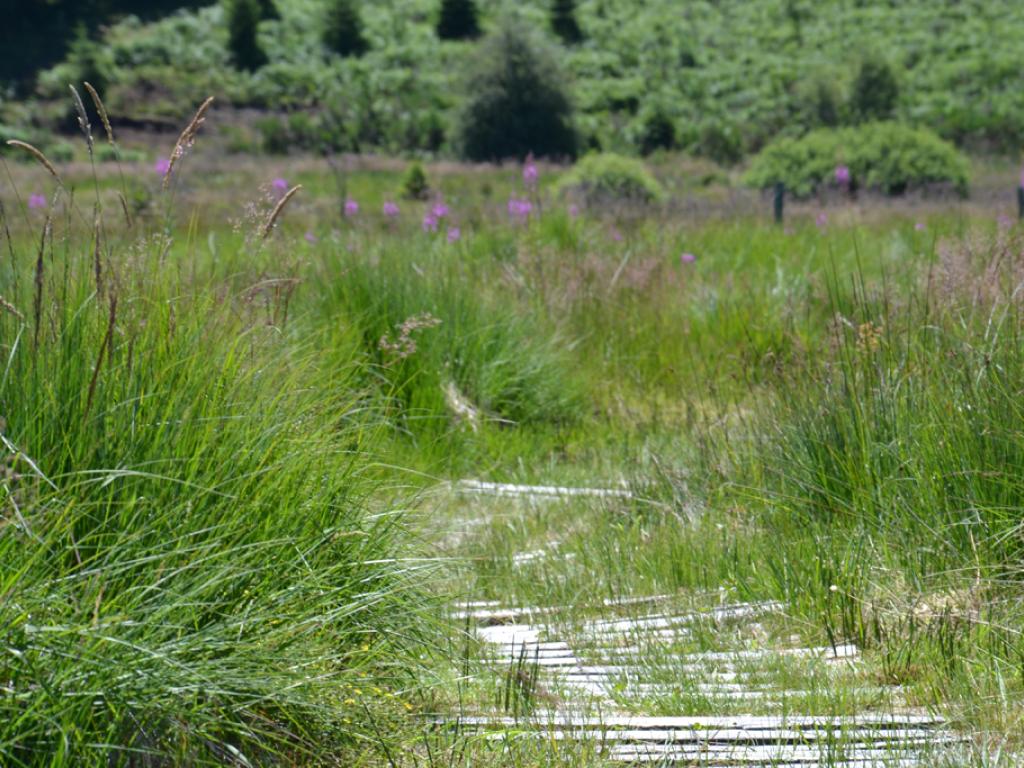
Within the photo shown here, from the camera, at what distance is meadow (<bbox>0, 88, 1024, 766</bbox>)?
1939 millimetres

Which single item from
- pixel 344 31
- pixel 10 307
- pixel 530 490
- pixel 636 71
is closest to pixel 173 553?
pixel 10 307

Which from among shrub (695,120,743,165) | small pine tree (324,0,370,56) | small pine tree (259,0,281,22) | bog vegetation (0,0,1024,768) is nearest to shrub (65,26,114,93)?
small pine tree (324,0,370,56)

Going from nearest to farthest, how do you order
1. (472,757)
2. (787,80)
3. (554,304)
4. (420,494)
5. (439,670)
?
(472,757) → (439,670) → (420,494) → (554,304) → (787,80)

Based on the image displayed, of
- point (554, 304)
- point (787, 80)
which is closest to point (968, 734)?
point (554, 304)

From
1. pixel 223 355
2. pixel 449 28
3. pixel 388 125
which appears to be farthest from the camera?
pixel 449 28

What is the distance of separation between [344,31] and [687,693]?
140 feet

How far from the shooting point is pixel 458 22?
46.2 m

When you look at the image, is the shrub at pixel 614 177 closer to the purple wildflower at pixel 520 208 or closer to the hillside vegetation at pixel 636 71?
the purple wildflower at pixel 520 208

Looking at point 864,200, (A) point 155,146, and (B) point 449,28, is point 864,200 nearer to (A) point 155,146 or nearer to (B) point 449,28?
(A) point 155,146

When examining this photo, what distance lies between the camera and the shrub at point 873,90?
3209 cm

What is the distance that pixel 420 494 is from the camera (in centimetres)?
310

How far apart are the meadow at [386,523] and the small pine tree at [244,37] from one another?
125 feet

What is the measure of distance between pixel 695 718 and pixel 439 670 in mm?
562

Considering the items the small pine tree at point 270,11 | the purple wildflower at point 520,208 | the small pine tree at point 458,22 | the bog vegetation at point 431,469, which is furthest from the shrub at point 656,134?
the purple wildflower at point 520,208
